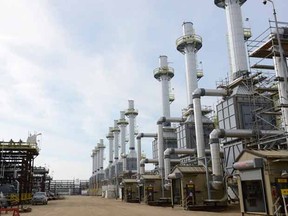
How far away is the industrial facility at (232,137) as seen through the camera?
16.7 metres

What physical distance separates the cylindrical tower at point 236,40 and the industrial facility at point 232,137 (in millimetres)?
92

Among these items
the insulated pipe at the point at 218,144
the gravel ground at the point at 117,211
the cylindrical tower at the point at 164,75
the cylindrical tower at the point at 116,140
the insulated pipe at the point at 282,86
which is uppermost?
the cylindrical tower at the point at 164,75

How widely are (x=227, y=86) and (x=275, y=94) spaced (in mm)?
4493

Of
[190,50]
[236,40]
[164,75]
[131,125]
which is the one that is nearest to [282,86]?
[236,40]

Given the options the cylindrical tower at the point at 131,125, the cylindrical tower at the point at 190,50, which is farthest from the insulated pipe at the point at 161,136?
the cylindrical tower at the point at 131,125

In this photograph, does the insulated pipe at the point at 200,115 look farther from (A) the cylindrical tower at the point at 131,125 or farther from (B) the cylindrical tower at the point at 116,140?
(B) the cylindrical tower at the point at 116,140

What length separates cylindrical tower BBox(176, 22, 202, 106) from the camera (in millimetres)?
40938

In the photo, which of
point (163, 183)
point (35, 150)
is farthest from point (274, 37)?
point (35, 150)

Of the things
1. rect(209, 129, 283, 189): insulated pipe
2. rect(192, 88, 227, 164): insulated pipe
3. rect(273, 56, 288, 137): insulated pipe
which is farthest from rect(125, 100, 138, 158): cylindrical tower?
rect(273, 56, 288, 137): insulated pipe

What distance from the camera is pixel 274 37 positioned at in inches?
858

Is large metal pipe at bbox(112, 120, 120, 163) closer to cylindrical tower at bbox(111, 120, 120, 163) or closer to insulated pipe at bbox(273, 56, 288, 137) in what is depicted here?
cylindrical tower at bbox(111, 120, 120, 163)

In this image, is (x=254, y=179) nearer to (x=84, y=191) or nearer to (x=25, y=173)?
(x=25, y=173)

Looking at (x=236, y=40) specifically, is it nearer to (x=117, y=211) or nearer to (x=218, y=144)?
(x=218, y=144)

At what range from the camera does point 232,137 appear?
2805 cm
